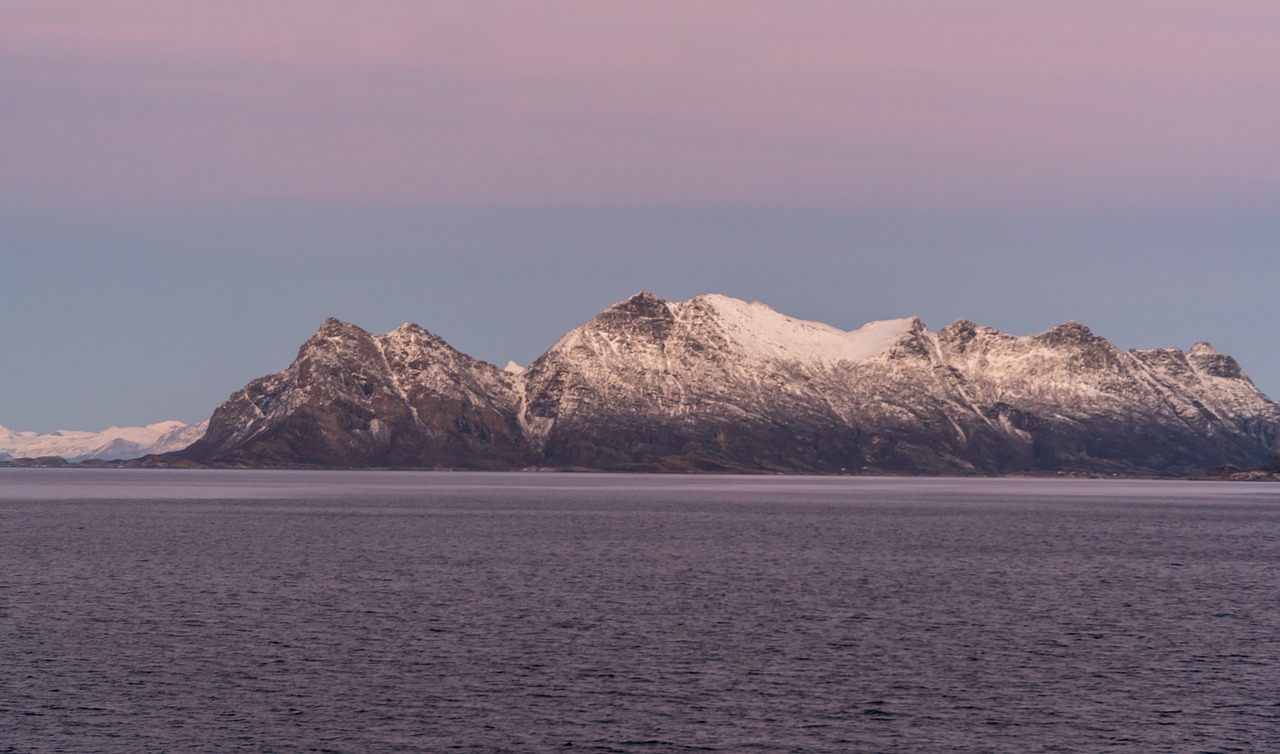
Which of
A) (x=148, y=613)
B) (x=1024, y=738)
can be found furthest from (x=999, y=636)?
(x=148, y=613)

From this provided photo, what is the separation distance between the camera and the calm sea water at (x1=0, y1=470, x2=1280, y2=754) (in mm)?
52250

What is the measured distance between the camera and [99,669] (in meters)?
62.9

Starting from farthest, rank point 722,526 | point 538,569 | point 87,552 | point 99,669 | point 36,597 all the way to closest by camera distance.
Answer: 1. point 722,526
2. point 87,552
3. point 538,569
4. point 36,597
5. point 99,669

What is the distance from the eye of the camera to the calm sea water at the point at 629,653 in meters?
52.2

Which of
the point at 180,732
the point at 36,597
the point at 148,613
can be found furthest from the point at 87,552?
the point at 180,732

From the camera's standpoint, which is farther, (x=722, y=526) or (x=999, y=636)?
(x=722, y=526)

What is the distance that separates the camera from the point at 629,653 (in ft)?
229

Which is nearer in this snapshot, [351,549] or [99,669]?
[99,669]

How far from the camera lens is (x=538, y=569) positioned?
379 ft

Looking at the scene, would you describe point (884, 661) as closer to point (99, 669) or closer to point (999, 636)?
point (999, 636)

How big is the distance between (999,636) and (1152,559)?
216 feet

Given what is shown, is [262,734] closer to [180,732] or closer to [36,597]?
[180,732]

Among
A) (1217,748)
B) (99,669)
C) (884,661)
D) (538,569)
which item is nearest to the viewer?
(1217,748)

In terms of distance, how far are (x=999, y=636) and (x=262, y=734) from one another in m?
43.1
